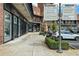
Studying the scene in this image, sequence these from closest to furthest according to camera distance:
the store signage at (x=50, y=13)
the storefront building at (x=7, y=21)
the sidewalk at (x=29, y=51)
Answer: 1. the sidewalk at (x=29, y=51)
2. the store signage at (x=50, y=13)
3. the storefront building at (x=7, y=21)

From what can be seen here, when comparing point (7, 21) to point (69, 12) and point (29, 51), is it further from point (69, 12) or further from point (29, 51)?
point (69, 12)

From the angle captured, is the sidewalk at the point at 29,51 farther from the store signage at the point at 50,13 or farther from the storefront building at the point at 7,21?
the store signage at the point at 50,13

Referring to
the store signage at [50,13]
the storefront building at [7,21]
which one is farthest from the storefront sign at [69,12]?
the storefront building at [7,21]

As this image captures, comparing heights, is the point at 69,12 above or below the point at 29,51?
above

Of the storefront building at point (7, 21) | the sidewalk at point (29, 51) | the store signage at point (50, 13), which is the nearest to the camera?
the sidewalk at point (29, 51)

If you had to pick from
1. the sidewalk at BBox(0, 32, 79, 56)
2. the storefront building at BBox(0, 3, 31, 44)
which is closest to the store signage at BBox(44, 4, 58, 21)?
the sidewalk at BBox(0, 32, 79, 56)

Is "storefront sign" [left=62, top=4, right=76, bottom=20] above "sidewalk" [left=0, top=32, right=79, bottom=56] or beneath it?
above

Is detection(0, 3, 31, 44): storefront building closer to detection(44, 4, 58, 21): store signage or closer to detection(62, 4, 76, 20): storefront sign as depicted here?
detection(44, 4, 58, 21): store signage

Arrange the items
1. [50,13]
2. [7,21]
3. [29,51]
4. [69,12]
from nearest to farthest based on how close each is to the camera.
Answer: [69,12], [50,13], [29,51], [7,21]

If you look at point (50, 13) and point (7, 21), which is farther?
point (7, 21)

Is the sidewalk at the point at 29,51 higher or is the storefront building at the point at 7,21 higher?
the storefront building at the point at 7,21

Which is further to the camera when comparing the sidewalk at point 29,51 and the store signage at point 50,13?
the store signage at point 50,13

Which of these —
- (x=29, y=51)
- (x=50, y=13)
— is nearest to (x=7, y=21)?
(x=29, y=51)

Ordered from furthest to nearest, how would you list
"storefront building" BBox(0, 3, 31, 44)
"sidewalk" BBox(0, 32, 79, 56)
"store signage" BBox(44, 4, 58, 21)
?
"storefront building" BBox(0, 3, 31, 44) < "store signage" BBox(44, 4, 58, 21) < "sidewalk" BBox(0, 32, 79, 56)
